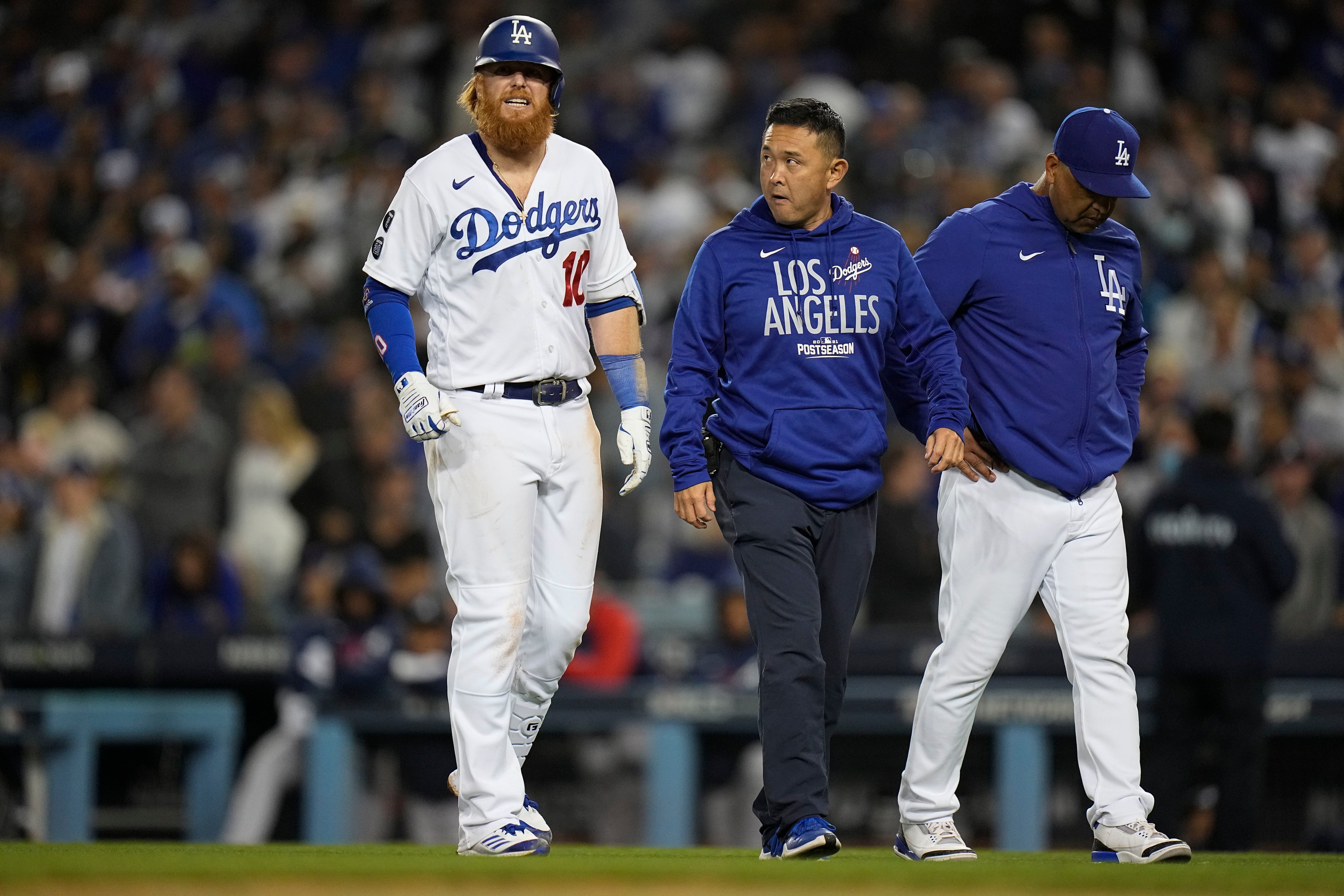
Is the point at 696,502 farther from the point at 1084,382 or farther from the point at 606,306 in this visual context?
the point at 1084,382

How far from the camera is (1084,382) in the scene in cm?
540

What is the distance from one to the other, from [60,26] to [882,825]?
1271cm

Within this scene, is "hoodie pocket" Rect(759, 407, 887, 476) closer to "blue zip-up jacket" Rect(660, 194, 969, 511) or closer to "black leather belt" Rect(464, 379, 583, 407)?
"blue zip-up jacket" Rect(660, 194, 969, 511)

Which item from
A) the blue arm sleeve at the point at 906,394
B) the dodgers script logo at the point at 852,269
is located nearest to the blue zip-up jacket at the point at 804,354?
the dodgers script logo at the point at 852,269

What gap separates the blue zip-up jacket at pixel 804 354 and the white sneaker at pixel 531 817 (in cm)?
102

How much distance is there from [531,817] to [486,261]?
160 centimetres

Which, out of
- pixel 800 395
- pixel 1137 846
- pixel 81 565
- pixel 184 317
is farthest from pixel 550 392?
pixel 184 317

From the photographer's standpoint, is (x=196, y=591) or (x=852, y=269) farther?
(x=196, y=591)

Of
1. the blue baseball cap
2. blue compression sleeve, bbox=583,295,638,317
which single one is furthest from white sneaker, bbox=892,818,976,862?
the blue baseball cap

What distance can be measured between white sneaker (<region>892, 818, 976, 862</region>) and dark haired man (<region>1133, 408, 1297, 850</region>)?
2.96 meters

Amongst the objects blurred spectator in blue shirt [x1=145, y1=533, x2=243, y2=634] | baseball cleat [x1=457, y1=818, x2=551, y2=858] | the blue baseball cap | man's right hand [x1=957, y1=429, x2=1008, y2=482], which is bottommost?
baseball cleat [x1=457, y1=818, x2=551, y2=858]

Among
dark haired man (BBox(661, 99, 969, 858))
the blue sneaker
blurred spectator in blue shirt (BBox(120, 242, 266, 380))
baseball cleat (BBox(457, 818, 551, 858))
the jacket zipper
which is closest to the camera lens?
the blue sneaker

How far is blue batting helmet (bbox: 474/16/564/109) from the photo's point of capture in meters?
5.26

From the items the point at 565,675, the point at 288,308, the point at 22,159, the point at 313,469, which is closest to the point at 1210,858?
the point at 565,675
